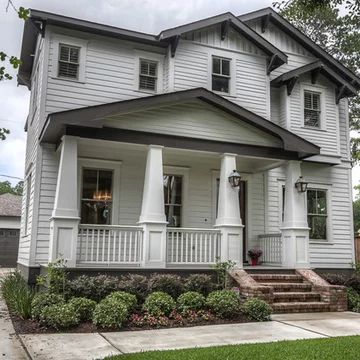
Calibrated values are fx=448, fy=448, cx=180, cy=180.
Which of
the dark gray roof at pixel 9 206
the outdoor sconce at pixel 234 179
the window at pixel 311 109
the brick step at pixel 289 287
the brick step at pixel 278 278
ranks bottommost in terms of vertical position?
the brick step at pixel 289 287

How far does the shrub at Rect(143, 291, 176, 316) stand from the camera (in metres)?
8.23

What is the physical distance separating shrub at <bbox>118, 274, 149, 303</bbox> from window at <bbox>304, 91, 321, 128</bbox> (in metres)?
8.14

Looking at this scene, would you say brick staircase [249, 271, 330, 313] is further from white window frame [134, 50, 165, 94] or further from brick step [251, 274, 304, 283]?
white window frame [134, 50, 165, 94]

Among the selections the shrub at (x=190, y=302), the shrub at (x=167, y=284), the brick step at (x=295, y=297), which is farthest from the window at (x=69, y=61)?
the brick step at (x=295, y=297)

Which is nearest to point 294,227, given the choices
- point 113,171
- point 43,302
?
point 113,171

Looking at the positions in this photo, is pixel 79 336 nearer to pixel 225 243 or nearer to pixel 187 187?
pixel 225 243

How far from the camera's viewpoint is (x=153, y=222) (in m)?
9.86

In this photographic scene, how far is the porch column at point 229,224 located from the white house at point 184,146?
28 mm

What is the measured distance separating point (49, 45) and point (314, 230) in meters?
9.48

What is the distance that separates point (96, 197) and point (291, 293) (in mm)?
5392

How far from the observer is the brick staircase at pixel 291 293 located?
966 cm

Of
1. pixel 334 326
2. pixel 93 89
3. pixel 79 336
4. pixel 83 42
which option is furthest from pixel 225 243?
pixel 83 42

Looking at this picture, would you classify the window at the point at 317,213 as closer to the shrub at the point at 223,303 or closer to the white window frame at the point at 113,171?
the shrub at the point at 223,303

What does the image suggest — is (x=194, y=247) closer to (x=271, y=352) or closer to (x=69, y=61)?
(x=271, y=352)
